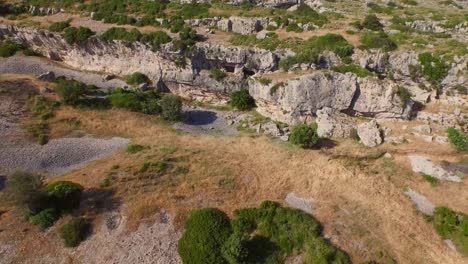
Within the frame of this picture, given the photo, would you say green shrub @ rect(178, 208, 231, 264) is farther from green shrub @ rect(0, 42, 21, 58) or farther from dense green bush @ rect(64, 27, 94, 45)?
green shrub @ rect(0, 42, 21, 58)

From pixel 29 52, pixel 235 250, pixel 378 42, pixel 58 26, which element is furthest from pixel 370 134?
pixel 29 52

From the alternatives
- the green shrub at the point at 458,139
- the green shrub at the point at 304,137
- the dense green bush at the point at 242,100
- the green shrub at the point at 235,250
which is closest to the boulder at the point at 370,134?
the green shrub at the point at 304,137

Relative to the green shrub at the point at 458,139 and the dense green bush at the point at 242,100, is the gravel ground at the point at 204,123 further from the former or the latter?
the green shrub at the point at 458,139

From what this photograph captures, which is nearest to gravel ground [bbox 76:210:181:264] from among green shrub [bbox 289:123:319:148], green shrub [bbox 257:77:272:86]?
green shrub [bbox 289:123:319:148]

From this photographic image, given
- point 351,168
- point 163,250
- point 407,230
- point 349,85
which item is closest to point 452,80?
point 349,85

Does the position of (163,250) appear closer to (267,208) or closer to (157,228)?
(157,228)
